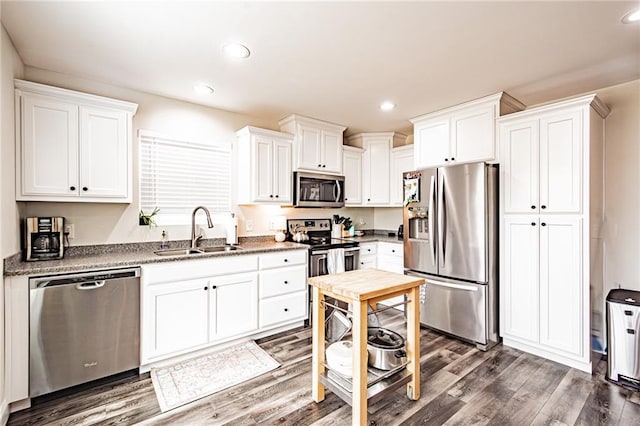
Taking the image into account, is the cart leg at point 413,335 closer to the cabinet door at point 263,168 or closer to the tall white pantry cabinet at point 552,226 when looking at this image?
the tall white pantry cabinet at point 552,226

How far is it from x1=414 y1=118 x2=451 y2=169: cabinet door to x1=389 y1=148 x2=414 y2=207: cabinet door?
53 centimetres

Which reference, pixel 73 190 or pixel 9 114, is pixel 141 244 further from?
pixel 9 114

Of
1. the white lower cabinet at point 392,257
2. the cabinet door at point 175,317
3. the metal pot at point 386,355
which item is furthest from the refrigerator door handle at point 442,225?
the cabinet door at point 175,317

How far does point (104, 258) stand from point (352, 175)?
123 inches

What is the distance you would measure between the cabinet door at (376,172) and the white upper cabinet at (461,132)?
76 centimetres

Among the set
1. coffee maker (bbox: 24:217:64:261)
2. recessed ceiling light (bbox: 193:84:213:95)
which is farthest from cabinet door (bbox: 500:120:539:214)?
coffee maker (bbox: 24:217:64:261)

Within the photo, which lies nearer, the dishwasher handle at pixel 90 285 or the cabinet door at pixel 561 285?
the dishwasher handle at pixel 90 285

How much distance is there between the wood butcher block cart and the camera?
165 cm

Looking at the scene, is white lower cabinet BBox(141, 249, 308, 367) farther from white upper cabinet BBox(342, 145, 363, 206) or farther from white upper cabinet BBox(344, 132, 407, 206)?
white upper cabinet BBox(344, 132, 407, 206)

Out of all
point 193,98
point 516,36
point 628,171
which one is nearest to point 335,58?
point 516,36

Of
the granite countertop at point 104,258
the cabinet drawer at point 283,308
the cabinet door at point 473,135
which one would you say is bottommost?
the cabinet drawer at point 283,308

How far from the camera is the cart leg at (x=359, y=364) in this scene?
5.38ft

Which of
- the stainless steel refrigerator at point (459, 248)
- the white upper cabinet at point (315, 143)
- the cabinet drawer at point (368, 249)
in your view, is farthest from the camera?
the cabinet drawer at point (368, 249)

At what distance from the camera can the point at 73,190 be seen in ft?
7.73
